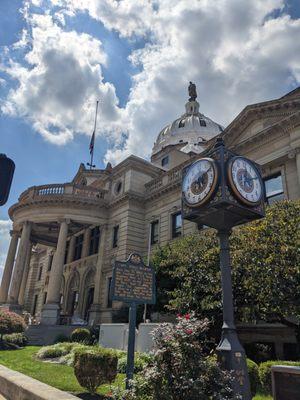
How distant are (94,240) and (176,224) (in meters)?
11.6

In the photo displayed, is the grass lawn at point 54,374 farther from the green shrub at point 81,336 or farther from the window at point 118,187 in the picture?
the window at point 118,187

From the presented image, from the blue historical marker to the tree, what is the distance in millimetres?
4532

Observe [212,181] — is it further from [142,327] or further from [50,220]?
[50,220]

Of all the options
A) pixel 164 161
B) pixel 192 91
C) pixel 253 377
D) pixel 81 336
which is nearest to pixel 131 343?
pixel 253 377

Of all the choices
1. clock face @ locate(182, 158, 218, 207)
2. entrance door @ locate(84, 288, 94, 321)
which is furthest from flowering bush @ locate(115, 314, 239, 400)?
entrance door @ locate(84, 288, 94, 321)

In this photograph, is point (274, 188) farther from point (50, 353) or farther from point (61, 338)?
point (61, 338)

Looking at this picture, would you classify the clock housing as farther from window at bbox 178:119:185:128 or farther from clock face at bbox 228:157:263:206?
window at bbox 178:119:185:128

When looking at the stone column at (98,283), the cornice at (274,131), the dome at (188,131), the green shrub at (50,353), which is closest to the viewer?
the green shrub at (50,353)

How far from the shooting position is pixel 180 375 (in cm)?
572

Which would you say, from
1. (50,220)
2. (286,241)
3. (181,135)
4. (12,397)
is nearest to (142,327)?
(286,241)

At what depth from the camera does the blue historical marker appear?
879 cm

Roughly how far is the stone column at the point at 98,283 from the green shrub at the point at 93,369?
22.3 meters

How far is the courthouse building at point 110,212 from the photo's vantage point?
2188cm

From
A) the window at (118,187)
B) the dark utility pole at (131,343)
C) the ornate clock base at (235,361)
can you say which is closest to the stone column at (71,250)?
the window at (118,187)
